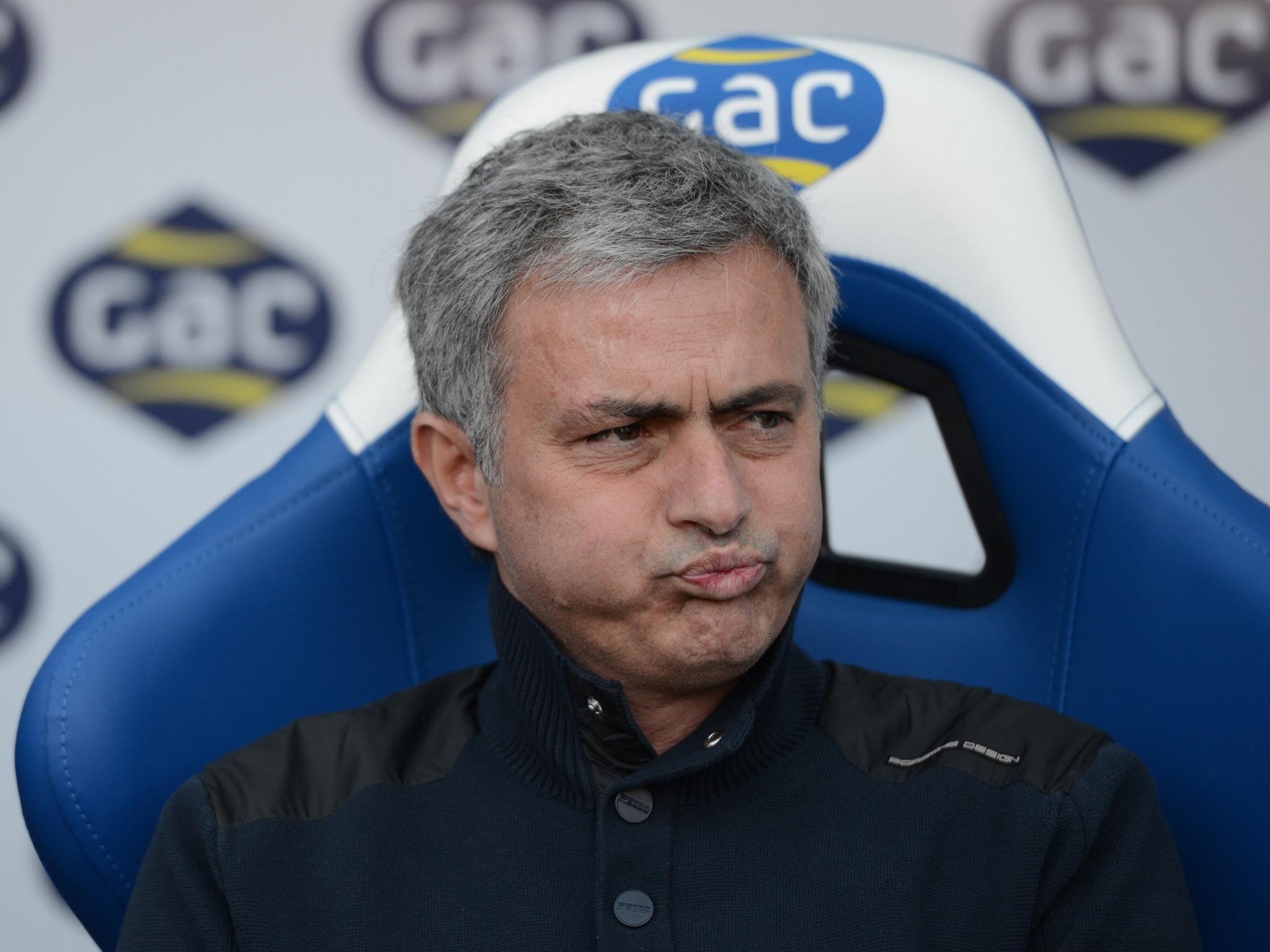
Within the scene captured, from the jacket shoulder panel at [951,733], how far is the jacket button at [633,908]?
191mm

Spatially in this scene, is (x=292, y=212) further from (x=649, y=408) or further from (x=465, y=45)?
(x=649, y=408)

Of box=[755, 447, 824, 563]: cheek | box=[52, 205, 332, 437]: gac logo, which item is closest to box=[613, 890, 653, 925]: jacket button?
box=[755, 447, 824, 563]: cheek

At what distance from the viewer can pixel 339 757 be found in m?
0.98

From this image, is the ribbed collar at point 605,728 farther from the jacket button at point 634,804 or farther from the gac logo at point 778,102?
the gac logo at point 778,102

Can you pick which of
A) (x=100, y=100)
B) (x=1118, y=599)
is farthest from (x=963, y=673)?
(x=100, y=100)

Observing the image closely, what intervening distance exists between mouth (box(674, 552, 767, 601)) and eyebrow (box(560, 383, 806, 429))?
0.10 metres

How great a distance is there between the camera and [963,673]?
110 cm

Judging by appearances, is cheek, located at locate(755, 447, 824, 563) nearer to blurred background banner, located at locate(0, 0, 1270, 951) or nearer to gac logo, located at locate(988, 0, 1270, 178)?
blurred background banner, located at locate(0, 0, 1270, 951)

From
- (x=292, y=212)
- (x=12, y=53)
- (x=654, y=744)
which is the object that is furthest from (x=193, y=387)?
(x=654, y=744)

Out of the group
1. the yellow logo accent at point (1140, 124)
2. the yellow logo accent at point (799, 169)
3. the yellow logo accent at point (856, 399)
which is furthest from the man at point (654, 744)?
the yellow logo accent at point (1140, 124)

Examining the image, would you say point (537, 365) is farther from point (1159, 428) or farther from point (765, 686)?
point (1159, 428)

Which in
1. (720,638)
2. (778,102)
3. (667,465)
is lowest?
(720,638)

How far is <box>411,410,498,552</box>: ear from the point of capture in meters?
1.02

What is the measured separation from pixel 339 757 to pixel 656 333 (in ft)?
1.27
